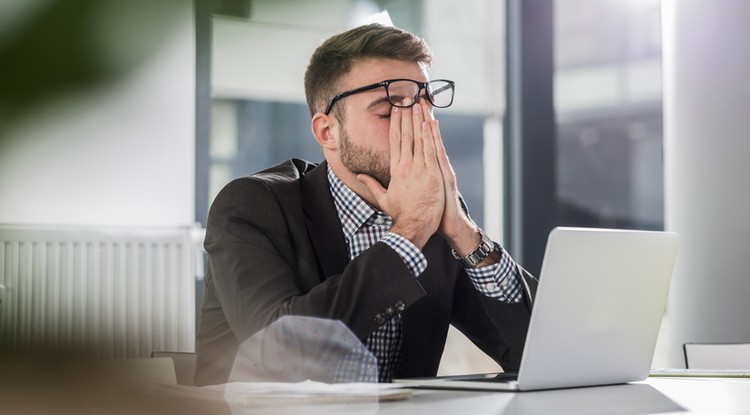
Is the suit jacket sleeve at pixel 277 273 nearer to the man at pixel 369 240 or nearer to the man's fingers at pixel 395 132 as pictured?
the man at pixel 369 240

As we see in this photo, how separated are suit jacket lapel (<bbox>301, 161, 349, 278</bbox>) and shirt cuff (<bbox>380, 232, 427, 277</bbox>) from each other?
6.8 inches

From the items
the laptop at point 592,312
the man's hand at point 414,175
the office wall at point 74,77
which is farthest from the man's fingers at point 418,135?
the office wall at point 74,77

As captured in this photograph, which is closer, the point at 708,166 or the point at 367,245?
the point at 367,245

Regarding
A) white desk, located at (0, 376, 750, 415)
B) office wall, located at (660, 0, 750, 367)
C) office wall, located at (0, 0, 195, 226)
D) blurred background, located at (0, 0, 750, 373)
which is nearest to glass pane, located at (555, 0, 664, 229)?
blurred background, located at (0, 0, 750, 373)

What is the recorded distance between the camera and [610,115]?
3.52 meters

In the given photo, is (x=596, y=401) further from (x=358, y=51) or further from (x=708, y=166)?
(x=708, y=166)

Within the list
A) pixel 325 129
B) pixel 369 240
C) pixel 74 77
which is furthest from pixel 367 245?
pixel 74 77

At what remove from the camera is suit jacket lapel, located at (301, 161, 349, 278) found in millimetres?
1373

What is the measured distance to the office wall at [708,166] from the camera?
Answer: 2.45m

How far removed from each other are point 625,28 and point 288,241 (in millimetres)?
2592

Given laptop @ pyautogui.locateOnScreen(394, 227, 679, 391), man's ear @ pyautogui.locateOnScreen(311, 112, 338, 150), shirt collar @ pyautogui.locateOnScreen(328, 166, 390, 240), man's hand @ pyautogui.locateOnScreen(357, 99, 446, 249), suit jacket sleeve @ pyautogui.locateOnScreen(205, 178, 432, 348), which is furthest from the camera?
man's ear @ pyautogui.locateOnScreen(311, 112, 338, 150)

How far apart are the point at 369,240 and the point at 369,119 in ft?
0.69

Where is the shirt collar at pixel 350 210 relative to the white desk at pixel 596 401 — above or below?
above

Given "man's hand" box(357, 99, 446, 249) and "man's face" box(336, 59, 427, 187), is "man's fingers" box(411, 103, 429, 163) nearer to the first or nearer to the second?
"man's hand" box(357, 99, 446, 249)
